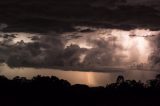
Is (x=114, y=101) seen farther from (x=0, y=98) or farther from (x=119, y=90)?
(x=0, y=98)

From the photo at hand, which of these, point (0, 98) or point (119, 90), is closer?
point (0, 98)

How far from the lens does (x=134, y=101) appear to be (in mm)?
132250

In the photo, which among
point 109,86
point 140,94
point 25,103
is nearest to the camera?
point 25,103

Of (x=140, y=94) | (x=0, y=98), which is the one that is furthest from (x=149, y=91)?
(x=0, y=98)

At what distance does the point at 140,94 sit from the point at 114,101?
13.7m

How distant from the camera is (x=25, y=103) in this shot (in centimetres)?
12288

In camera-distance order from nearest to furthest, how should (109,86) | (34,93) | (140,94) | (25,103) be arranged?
(25,103) → (34,93) → (140,94) → (109,86)

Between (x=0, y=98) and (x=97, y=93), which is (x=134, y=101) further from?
(x=0, y=98)

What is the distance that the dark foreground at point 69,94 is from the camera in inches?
4946

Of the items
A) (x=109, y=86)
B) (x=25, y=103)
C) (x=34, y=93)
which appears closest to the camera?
(x=25, y=103)

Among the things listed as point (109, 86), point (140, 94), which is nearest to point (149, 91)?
point (140, 94)

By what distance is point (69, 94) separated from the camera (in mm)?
137000

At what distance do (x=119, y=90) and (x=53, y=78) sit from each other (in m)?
30.9

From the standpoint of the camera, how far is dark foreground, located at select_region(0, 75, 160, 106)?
126 meters
